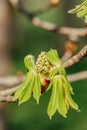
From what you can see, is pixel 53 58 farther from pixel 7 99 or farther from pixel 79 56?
pixel 7 99

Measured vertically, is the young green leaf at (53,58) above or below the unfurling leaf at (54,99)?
above

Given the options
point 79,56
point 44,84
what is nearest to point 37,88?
point 44,84

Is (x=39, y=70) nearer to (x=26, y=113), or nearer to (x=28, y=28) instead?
(x=26, y=113)

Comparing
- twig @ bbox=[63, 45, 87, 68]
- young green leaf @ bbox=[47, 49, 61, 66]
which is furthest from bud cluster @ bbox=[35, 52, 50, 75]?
twig @ bbox=[63, 45, 87, 68]

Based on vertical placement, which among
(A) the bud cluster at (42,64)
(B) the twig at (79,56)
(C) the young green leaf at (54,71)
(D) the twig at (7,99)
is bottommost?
(D) the twig at (7,99)

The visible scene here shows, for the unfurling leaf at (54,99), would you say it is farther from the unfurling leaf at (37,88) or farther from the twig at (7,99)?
the twig at (7,99)

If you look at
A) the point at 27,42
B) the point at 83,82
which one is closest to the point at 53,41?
the point at 27,42

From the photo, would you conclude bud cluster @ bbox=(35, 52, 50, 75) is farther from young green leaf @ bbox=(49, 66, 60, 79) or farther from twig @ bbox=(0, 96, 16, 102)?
twig @ bbox=(0, 96, 16, 102)

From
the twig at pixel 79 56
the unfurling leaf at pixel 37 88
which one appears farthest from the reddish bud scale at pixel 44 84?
the twig at pixel 79 56
